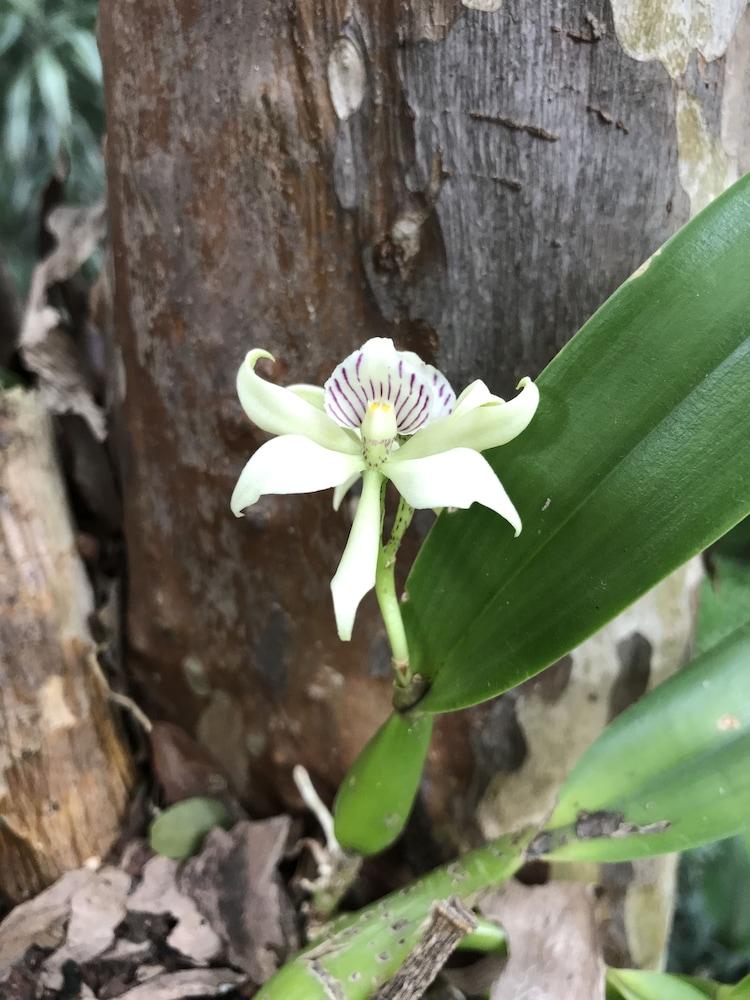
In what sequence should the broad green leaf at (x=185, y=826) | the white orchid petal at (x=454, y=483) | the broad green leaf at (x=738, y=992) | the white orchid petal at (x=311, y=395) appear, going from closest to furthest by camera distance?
1. the white orchid petal at (x=454, y=483)
2. the white orchid petal at (x=311, y=395)
3. the broad green leaf at (x=738, y=992)
4. the broad green leaf at (x=185, y=826)

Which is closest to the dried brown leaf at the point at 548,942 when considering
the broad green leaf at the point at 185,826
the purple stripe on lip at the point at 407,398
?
the broad green leaf at the point at 185,826

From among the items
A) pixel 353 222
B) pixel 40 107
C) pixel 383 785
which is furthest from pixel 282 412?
pixel 40 107

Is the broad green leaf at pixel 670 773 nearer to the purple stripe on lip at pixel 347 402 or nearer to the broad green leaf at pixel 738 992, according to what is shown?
the broad green leaf at pixel 738 992

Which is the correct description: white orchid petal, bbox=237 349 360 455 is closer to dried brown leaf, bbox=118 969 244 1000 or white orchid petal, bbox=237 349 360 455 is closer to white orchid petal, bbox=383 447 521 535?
white orchid petal, bbox=383 447 521 535

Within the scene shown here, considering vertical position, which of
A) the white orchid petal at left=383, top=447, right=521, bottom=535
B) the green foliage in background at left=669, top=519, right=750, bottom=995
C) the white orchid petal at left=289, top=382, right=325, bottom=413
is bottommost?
the green foliage in background at left=669, top=519, right=750, bottom=995

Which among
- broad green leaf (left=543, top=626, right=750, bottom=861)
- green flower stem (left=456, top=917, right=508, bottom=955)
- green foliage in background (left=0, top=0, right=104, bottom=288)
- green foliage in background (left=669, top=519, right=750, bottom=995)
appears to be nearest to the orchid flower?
broad green leaf (left=543, top=626, right=750, bottom=861)

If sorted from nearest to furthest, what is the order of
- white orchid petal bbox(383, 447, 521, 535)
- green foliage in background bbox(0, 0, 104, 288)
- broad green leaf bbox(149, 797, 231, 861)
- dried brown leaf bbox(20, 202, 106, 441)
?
white orchid petal bbox(383, 447, 521, 535) < broad green leaf bbox(149, 797, 231, 861) < dried brown leaf bbox(20, 202, 106, 441) < green foliage in background bbox(0, 0, 104, 288)

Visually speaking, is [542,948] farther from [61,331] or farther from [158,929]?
[61,331]
